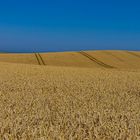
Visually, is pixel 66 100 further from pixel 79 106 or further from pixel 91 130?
pixel 91 130

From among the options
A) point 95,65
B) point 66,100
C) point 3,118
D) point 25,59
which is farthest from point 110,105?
point 25,59

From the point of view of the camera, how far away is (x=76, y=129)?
23.6 feet

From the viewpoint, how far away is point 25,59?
185 ft

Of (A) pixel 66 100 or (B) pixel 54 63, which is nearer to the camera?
(A) pixel 66 100

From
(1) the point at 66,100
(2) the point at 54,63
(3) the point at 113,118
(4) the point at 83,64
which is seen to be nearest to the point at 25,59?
(2) the point at 54,63

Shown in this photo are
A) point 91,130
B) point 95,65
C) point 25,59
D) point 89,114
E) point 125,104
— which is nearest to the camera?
point 91,130

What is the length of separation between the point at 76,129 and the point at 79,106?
3.81m

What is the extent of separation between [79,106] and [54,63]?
4200cm

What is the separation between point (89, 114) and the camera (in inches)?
364

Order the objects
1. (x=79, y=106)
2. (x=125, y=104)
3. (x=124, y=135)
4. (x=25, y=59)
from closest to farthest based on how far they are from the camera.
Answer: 1. (x=124, y=135)
2. (x=79, y=106)
3. (x=125, y=104)
4. (x=25, y=59)

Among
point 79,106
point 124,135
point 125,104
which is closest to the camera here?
point 124,135

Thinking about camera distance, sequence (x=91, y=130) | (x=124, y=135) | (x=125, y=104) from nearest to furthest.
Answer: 1. (x=124, y=135)
2. (x=91, y=130)
3. (x=125, y=104)

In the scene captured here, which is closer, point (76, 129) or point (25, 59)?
point (76, 129)

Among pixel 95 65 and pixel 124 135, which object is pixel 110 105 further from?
pixel 95 65
